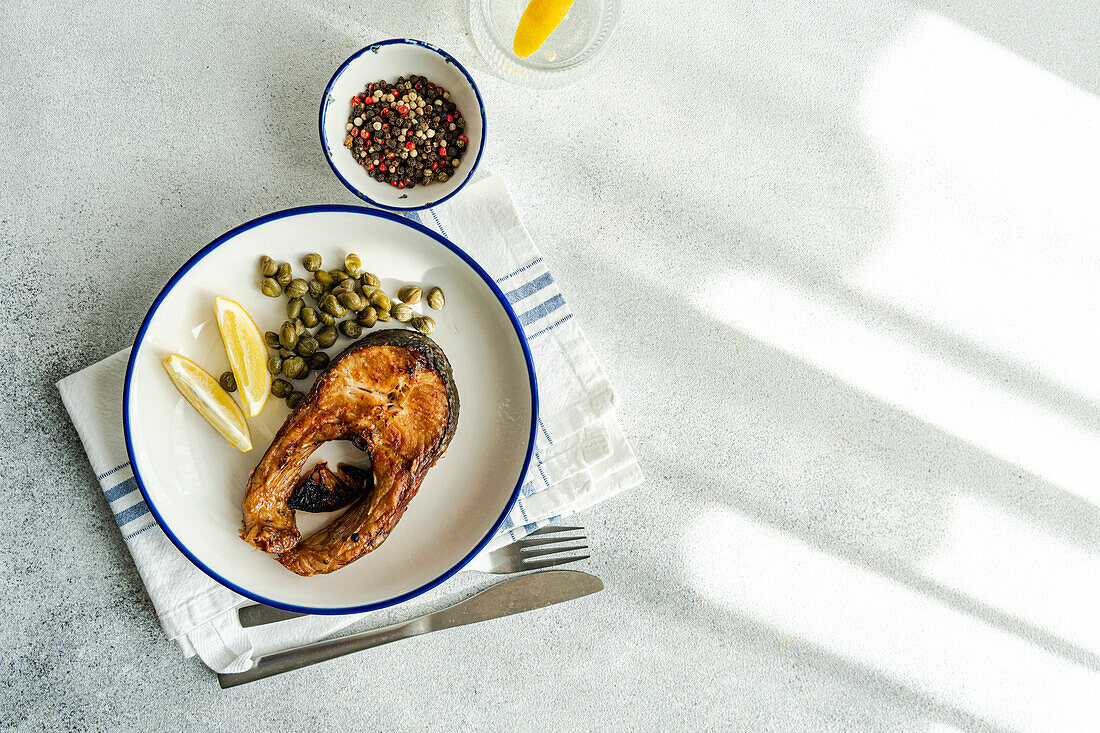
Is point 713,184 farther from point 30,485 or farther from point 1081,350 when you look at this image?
point 30,485

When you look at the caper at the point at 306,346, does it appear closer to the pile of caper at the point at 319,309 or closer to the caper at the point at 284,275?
the pile of caper at the point at 319,309

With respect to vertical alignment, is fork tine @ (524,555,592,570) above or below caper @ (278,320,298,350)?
below

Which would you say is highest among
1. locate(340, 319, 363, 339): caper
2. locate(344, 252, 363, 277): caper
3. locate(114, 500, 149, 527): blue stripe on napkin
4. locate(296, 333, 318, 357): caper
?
locate(344, 252, 363, 277): caper

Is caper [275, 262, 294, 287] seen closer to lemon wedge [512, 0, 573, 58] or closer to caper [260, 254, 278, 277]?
caper [260, 254, 278, 277]

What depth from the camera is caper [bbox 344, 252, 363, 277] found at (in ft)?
5.47

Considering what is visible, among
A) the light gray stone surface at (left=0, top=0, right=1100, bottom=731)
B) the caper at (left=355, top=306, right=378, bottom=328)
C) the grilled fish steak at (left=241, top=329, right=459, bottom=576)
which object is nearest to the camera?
the grilled fish steak at (left=241, top=329, right=459, bottom=576)

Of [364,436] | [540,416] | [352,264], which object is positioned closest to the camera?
[364,436]

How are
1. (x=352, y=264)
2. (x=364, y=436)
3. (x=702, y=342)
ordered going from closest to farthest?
(x=364, y=436) → (x=352, y=264) → (x=702, y=342)

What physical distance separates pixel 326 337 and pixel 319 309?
0.23 feet

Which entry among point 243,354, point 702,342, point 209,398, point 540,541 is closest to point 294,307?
point 243,354

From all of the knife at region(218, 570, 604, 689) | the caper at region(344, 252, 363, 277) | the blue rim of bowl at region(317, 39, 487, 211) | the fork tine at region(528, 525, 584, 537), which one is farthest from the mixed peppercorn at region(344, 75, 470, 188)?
the knife at region(218, 570, 604, 689)

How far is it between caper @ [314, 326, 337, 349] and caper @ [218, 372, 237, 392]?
192 millimetres

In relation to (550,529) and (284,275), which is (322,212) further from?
(550,529)

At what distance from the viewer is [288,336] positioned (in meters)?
1.64
